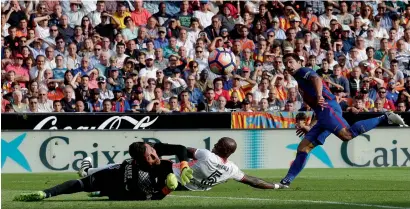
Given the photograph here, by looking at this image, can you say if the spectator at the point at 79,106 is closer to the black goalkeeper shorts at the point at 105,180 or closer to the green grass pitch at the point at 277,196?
the green grass pitch at the point at 277,196

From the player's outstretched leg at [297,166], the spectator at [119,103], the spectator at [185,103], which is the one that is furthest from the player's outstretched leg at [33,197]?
the spectator at [185,103]

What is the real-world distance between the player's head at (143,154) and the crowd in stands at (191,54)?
10.2 m

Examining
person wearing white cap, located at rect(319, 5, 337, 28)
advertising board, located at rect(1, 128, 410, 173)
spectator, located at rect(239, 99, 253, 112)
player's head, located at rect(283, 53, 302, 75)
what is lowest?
advertising board, located at rect(1, 128, 410, 173)

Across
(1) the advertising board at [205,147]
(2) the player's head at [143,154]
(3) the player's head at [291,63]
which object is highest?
(3) the player's head at [291,63]

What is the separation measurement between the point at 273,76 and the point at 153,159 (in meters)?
12.5

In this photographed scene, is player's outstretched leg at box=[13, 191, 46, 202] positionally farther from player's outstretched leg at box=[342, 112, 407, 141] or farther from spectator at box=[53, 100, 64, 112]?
spectator at box=[53, 100, 64, 112]

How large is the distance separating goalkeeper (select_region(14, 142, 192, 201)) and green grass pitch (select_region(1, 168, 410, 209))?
158 millimetres

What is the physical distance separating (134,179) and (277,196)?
1.99 meters

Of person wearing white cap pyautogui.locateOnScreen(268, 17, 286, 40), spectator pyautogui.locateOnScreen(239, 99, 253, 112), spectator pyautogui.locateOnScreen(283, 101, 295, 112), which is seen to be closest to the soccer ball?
spectator pyautogui.locateOnScreen(239, 99, 253, 112)

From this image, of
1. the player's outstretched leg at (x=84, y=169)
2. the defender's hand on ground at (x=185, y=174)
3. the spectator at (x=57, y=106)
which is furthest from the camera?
the spectator at (x=57, y=106)

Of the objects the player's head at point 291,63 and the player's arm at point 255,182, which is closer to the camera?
the player's arm at point 255,182

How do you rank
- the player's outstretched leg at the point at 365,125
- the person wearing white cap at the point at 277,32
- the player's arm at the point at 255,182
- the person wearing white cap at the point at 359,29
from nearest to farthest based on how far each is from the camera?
the player's arm at the point at 255,182 < the player's outstretched leg at the point at 365,125 < the person wearing white cap at the point at 277,32 < the person wearing white cap at the point at 359,29

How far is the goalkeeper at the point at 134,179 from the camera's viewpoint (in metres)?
11.1

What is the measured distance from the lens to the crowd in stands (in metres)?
22.0
